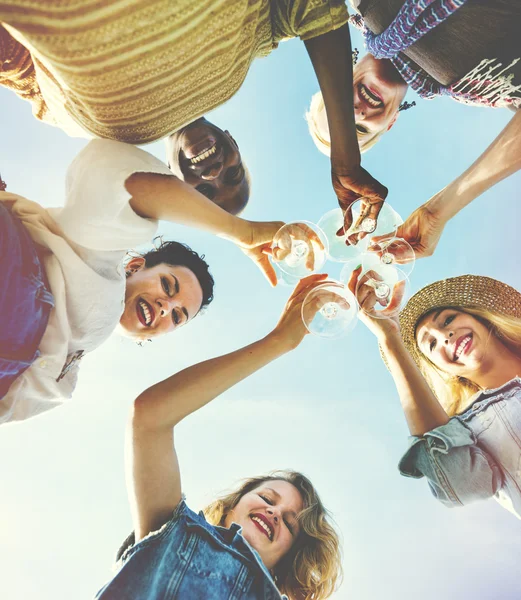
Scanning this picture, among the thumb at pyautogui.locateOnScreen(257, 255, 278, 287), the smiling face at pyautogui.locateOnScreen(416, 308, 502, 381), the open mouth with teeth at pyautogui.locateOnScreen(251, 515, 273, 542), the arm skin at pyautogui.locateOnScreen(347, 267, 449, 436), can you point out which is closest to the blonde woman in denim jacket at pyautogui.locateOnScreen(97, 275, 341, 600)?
the thumb at pyautogui.locateOnScreen(257, 255, 278, 287)

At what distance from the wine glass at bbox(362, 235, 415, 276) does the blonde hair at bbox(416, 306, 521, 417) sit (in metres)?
1.02

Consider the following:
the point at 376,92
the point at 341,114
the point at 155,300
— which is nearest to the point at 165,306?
the point at 155,300

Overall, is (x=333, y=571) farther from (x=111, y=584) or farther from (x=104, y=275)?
(x=104, y=275)

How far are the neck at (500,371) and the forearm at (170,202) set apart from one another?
7.02ft

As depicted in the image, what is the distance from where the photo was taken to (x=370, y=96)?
2.60 metres

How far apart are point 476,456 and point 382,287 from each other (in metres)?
0.99

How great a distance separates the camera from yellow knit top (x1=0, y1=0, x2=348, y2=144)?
92 cm

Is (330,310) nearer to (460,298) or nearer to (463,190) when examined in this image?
(463,190)

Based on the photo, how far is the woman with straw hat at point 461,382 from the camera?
2.06 m

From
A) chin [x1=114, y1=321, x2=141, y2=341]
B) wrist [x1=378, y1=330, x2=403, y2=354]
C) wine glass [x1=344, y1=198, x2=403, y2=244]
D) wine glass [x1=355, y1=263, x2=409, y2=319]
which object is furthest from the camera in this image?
wrist [x1=378, y1=330, x2=403, y2=354]

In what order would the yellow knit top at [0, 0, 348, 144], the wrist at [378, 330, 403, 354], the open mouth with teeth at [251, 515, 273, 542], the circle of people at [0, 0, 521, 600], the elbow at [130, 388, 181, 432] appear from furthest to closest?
the open mouth with teeth at [251, 515, 273, 542]
the wrist at [378, 330, 403, 354]
the elbow at [130, 388, 181, 432]
the circle of people at [0, 0, 521, 600]
the yellow knit top at [0, 0, 348, 144]

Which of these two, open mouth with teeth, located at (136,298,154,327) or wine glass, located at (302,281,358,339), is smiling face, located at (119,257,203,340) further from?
wine glass, located at (302,281,358,339)

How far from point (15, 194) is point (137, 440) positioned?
3.83ft

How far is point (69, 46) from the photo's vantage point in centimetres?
95
